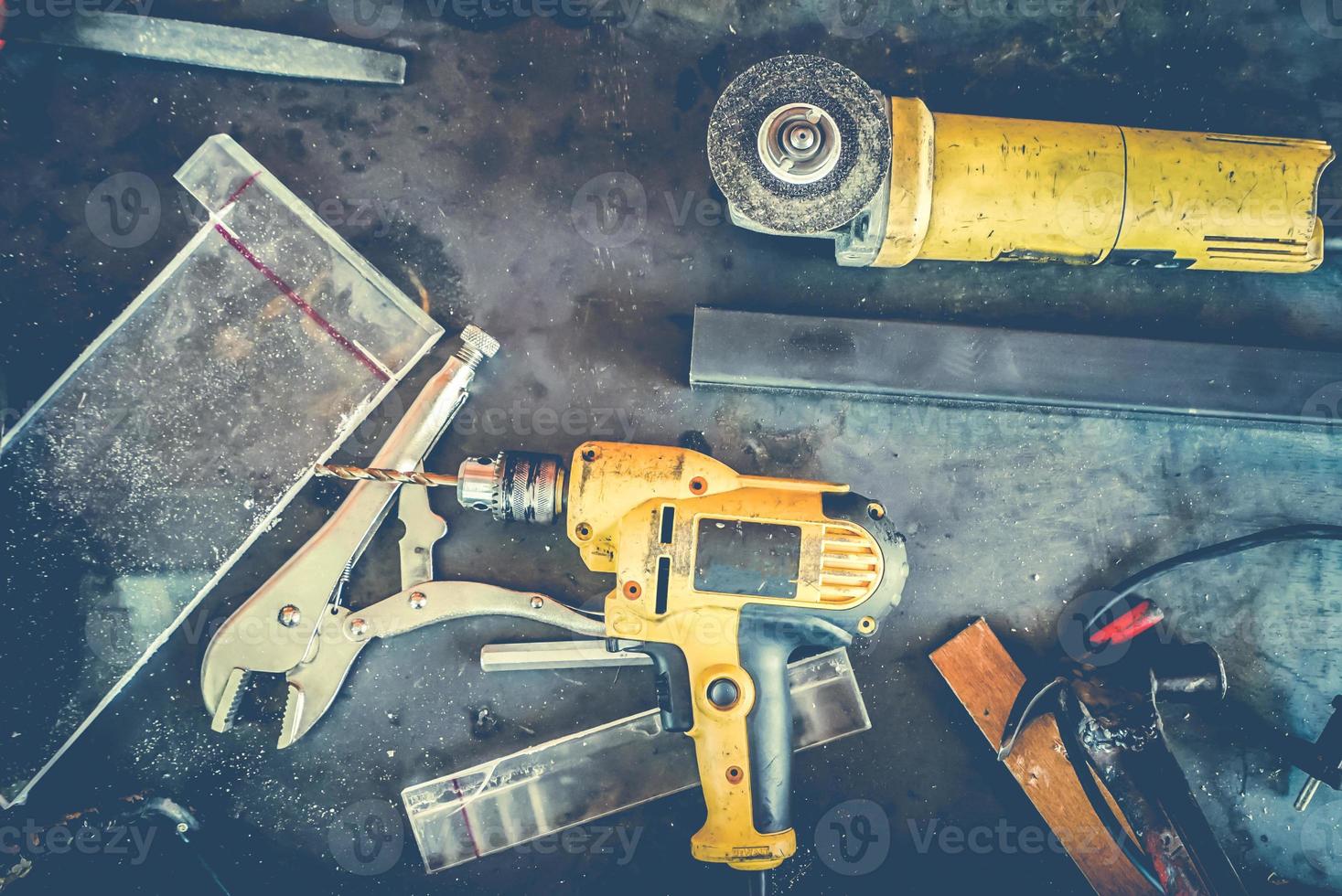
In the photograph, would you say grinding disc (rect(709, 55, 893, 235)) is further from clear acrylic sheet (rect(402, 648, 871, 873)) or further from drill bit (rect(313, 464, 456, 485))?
clear acrylic sheet (rect(402, 648, 871, 873))

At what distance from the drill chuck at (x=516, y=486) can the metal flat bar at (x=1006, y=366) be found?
53cm

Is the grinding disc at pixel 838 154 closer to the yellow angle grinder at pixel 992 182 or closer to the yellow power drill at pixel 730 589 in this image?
the yellow angle grinder at pixel 992 182

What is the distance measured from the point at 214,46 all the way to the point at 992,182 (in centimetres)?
226

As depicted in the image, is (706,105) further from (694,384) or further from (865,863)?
(865,863)

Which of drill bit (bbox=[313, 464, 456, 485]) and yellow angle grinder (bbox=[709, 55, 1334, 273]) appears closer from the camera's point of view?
yellow angle grinder (bbox=[709, 55, 1334, 273])

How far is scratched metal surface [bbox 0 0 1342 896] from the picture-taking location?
2.30 m

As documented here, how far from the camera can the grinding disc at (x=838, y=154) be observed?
6.40ft

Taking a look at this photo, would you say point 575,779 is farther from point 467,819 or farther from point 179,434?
point 179,434

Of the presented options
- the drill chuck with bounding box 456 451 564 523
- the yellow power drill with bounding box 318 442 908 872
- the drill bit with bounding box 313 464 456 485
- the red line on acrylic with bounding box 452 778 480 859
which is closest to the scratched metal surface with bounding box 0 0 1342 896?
the red line on acrylic with bounding box 452 778 480 859

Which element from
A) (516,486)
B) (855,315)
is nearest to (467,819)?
(516,486)

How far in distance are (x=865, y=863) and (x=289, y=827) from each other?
176 centimetres

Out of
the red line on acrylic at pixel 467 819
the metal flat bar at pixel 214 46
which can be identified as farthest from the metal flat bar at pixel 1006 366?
the red line on acrylic at pixel 467 819

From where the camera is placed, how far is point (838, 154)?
1927 millimetres

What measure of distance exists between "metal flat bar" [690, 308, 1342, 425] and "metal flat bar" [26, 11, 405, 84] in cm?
129
